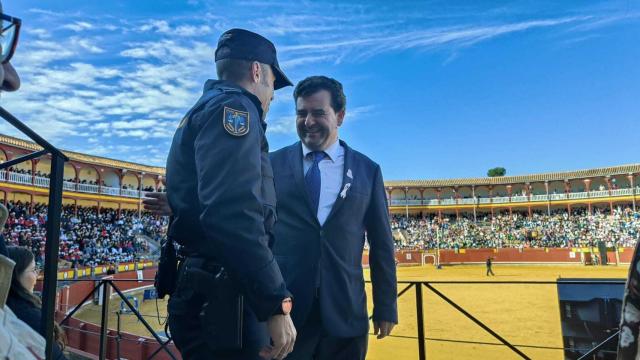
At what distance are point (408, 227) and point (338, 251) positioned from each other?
130 feet

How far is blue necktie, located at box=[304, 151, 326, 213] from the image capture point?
2225mm

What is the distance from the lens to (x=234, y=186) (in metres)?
1.40

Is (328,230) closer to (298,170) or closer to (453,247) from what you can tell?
(298,170)

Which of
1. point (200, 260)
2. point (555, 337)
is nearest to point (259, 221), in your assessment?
point (200, 260)

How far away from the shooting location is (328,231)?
214 centimetres

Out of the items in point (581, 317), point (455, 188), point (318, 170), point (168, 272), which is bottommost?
point (581, 317)

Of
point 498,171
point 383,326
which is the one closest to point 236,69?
point 383,326

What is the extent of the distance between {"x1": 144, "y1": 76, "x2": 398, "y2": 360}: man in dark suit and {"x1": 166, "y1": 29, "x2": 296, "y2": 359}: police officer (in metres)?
0.49

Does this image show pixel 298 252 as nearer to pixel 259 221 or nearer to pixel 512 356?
pixel 259 221

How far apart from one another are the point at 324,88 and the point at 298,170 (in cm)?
49

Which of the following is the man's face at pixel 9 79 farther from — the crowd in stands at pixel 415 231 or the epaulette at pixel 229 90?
the crowd in stands at pixel 415 231

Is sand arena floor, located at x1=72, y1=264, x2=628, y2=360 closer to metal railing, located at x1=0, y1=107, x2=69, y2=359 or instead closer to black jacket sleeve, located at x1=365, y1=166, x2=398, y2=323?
black jacket sleeve, located at x1=365, y1=166, x2=398, y2=323

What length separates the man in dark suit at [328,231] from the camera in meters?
2.08

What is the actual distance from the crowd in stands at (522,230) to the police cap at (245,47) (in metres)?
34.2
